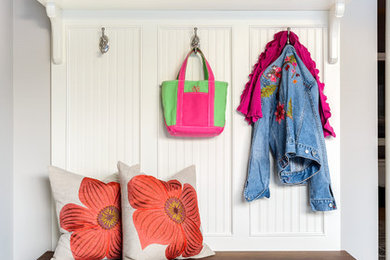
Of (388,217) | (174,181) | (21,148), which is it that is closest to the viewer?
(21,148)

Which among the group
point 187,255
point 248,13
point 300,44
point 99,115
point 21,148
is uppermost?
point 248,13

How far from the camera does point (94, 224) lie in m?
1.40

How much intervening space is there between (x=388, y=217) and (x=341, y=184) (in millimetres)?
263

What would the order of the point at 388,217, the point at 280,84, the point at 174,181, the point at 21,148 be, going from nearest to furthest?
the point at 21,148 → the point at 174,181 → the point at 280,84 → the point at 388,217

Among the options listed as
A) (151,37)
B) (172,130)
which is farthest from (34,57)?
(172,130)

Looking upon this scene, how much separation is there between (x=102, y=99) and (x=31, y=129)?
320 millimetres

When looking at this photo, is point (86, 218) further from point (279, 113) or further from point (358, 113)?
point (358, 113)

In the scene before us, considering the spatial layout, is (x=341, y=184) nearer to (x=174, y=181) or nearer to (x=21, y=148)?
(x=174, y=181)

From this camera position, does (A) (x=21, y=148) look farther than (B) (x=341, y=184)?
No

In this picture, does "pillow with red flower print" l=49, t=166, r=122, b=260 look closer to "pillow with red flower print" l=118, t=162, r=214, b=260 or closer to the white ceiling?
"pillow with red flower print" l=118, t=162, r=214, b=260

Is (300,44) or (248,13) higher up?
(248,13)

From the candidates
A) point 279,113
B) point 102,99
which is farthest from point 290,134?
point 102,99

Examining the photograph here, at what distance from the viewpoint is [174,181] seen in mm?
1493

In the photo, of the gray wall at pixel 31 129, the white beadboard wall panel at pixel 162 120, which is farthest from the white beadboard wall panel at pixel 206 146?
the gray wall at pixel 31 129
